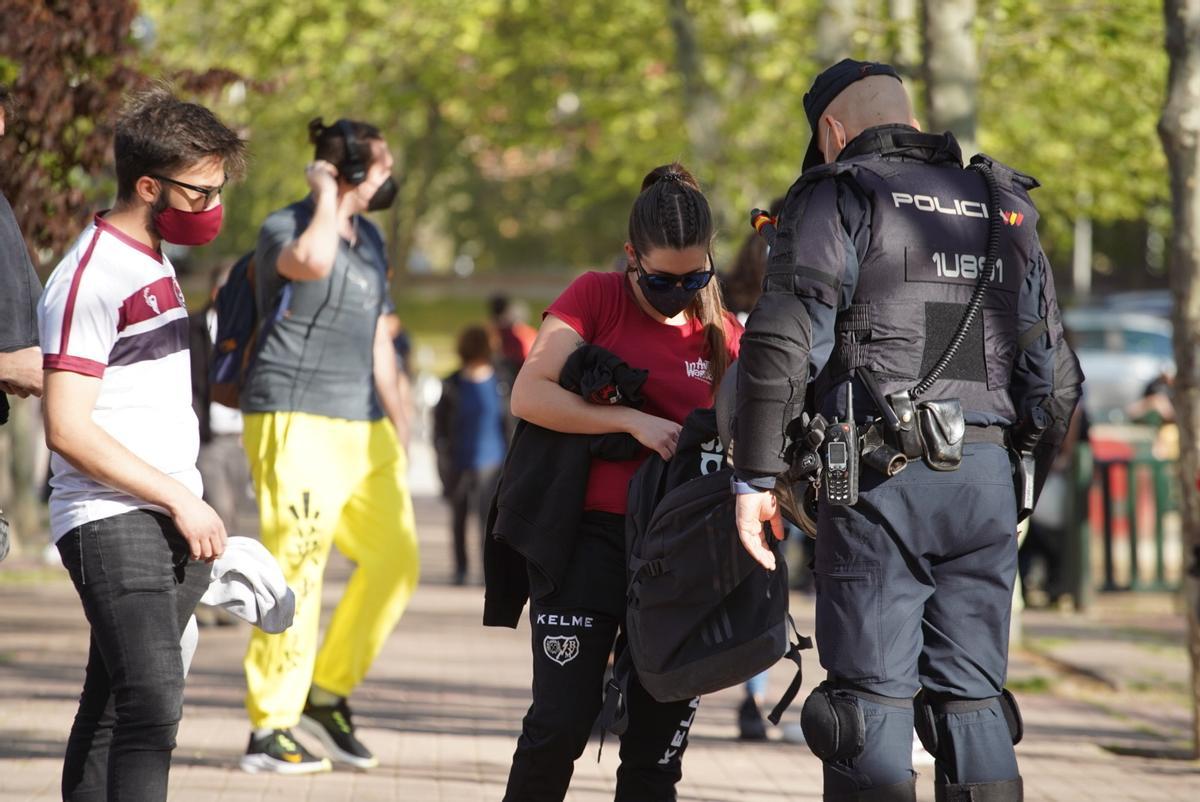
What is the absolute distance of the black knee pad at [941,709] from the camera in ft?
13.2

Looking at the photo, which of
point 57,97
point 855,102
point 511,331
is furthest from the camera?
point 511,331

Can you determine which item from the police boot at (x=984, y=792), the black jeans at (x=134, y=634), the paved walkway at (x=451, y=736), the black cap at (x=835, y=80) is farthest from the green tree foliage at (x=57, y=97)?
the police boot at (x=984, y=792)

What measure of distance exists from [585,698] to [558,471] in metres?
0.57

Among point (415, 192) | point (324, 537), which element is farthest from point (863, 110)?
point (415, 192)

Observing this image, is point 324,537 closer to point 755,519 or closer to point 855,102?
point 755,519

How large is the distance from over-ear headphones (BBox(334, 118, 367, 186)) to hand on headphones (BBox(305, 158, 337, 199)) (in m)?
0.04

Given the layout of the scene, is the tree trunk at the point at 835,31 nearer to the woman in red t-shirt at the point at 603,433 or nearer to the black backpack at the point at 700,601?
the woman in red t-shirt at the point at 603,433

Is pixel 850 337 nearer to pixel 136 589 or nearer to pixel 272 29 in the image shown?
pixel 136 589

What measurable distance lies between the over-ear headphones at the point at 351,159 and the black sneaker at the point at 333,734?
187cm

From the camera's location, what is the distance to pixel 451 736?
267 inches

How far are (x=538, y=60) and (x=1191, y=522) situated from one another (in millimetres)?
13881

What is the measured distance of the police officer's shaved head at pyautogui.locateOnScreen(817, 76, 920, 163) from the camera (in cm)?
413

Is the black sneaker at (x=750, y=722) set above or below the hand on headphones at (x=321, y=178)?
below

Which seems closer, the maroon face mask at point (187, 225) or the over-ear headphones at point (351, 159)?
the maroon face mask at point (187, 225)
